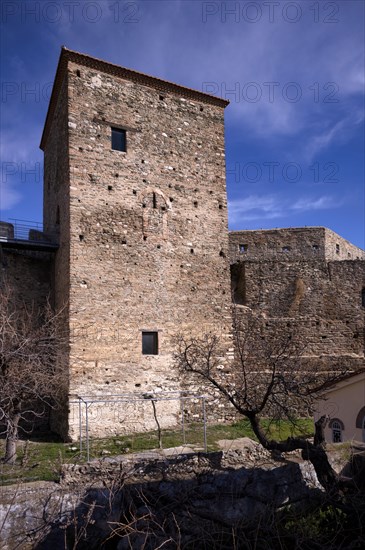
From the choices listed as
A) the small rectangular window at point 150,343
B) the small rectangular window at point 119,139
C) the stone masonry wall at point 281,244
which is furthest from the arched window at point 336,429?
the stone masonry wall at point 281,244

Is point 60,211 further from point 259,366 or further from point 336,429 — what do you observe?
point 336,429

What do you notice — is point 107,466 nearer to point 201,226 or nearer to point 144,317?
point 144,317

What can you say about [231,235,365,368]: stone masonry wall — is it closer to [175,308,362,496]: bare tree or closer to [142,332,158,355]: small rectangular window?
[175,308,362,496]: bare tree

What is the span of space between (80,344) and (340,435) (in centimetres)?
734

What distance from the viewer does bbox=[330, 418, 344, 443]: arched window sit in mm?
11602

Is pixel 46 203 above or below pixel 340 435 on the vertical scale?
above

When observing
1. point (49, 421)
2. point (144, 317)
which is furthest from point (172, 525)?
point (49, 421)

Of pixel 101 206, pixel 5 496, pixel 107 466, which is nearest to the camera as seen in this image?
→ pixel 5 496

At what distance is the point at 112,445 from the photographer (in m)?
11.9

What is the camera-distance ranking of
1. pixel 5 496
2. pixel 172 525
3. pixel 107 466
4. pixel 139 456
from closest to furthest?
pixel 172 525
pixel 5 496
pixel 107 466
pixel 139 456

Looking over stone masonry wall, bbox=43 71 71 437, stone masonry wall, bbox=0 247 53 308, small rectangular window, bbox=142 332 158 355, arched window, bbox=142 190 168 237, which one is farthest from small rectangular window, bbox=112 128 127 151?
small rectangular window, bbox=142 332 158 355

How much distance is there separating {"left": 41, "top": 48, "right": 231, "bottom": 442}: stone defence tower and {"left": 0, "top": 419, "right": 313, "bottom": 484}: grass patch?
643 mm

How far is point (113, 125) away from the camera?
14.4 metres

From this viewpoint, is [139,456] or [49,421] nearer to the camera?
[139,456]
